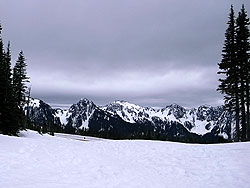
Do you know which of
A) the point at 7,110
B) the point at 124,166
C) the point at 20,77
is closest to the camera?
the point at 124,166

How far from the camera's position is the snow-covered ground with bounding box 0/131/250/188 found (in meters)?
9.14

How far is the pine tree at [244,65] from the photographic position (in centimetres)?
2216

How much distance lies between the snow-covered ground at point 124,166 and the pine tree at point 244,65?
30.7 ft

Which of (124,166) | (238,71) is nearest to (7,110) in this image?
(124,166)

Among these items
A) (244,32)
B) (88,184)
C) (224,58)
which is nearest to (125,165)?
(88,184)

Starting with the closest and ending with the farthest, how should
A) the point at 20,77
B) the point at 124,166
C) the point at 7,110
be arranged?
the point at 124,166 < the point at 7,110 < the point at 20,77

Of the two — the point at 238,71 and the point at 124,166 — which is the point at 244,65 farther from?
the point at 124,166

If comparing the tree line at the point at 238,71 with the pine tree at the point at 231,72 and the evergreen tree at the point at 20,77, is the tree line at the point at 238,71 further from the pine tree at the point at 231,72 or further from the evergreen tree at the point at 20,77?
the evergreen tree at the point at 20,77

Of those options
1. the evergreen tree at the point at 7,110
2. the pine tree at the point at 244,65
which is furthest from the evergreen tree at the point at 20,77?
the pine tree at the point at 244,65

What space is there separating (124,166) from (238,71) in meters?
16.0

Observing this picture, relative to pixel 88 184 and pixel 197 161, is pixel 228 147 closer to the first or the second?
pixel 197 161

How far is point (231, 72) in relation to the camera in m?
23.0

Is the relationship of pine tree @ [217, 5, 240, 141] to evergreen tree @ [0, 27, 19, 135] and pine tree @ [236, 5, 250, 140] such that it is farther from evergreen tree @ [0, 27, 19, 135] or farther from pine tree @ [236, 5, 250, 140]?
evergreen tree @ [0, 27, 19, 135]

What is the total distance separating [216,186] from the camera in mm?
8797
